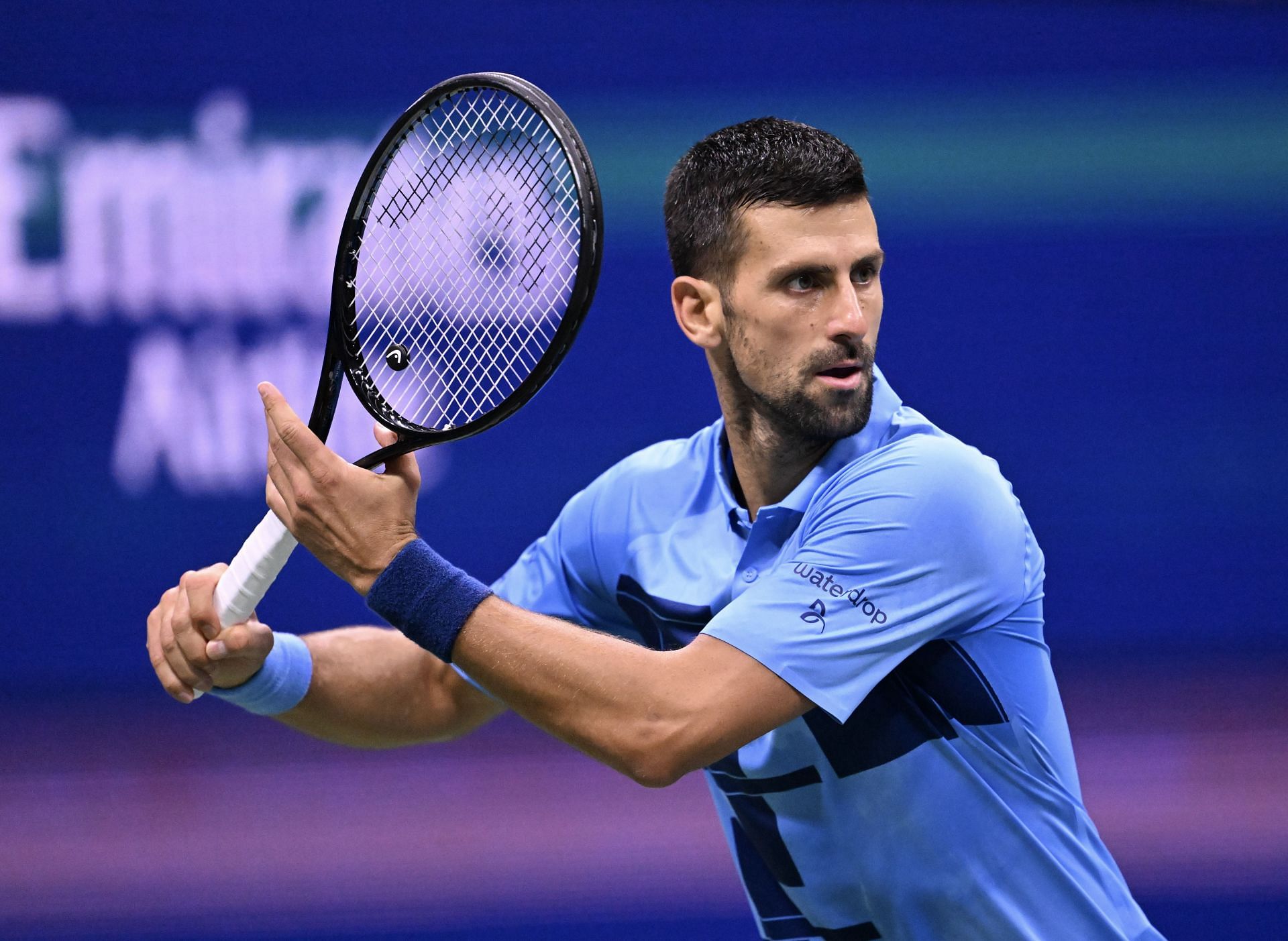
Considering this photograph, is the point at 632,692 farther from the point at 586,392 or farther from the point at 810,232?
the point at 586,392

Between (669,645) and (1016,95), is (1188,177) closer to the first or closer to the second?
(1016,95)

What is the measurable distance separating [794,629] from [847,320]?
0.48m

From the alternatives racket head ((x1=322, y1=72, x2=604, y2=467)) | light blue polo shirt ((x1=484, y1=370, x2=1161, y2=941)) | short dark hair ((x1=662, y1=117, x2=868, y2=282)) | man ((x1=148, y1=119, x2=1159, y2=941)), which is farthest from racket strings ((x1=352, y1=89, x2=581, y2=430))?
light blue polo shirt ((x1=484, y1=370, x2=1161, y2=941))

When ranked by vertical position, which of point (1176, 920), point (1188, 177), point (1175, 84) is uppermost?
point (1175, 84)

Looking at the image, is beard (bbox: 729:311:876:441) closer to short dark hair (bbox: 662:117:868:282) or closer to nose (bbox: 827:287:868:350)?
nose (bbox: 827:287:868:350)

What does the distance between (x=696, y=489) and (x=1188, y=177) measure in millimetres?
2208

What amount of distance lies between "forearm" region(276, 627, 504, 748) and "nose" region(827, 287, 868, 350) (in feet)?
2.88

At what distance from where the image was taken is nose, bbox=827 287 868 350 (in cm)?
207

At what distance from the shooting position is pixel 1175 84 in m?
3.89

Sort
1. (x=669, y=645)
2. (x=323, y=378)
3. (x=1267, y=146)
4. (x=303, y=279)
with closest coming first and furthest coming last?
(x=323, y=378) → (x=669, y=645) → (x=303, y=279) → (x=1267, y=146)

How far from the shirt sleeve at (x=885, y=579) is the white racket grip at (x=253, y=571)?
0.59 metres

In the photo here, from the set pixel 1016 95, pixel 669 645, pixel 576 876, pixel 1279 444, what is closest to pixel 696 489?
pixel 669 645

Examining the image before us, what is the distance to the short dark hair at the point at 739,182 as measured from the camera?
213 cm

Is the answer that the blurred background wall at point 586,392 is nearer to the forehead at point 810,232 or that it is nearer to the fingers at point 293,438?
the forehead at point 810,232
